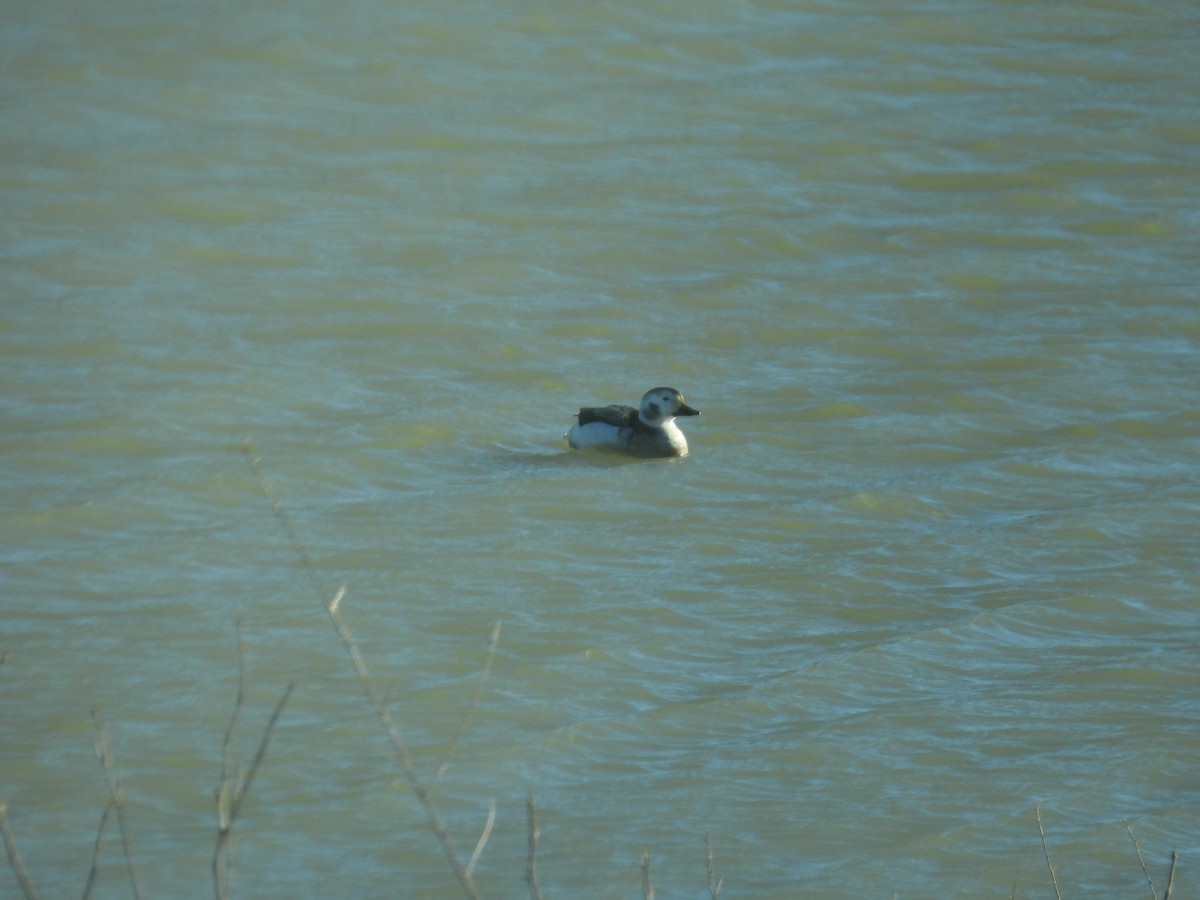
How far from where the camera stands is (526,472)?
8531mm

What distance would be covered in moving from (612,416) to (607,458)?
23 centimetres

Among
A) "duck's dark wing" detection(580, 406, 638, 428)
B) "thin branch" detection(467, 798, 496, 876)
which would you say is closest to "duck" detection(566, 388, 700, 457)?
"duck's dark wing" detection(580, 406, 638, 428)

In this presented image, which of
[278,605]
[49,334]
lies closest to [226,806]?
[278,605]

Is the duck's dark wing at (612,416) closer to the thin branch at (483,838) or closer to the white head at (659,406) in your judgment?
the white head at (659,406)

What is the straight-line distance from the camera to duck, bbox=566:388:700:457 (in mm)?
8625

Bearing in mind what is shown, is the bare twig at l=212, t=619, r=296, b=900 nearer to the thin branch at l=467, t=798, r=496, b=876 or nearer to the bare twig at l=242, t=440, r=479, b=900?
the bare twig at l=242, t=440, r=479, b=900

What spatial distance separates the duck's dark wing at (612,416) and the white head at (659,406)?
0.04m

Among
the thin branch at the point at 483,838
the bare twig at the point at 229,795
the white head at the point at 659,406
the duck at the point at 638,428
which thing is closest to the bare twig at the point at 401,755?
the thin branch at the point at 483,838

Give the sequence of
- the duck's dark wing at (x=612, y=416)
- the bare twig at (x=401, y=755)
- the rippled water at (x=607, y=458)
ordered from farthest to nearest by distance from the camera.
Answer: the duck's dark wing at (x=612, y=416)
the rippled water at (x=607, y=458)
the bare twig at (x=401, y=755)

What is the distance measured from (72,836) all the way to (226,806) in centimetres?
52

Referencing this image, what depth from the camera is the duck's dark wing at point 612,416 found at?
28.2ft

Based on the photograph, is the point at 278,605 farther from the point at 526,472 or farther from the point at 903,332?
the point at 903,332

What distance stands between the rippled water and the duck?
111 millimetres

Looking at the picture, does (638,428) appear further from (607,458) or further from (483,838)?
(483,838)
